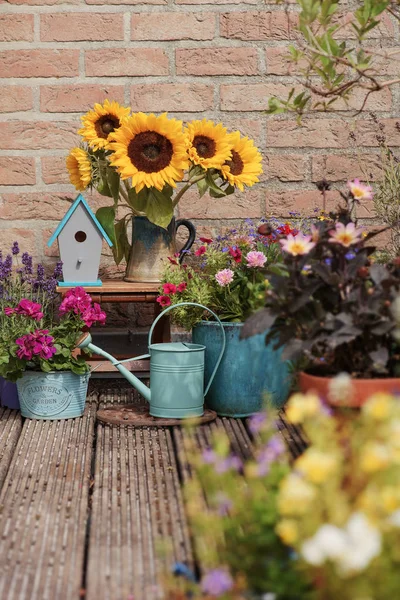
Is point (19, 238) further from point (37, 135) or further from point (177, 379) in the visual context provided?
point (177, 379)

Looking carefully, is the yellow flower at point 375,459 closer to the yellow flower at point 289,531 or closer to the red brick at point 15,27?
the yellow flower at point 289,531

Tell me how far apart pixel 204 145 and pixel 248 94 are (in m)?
0.58

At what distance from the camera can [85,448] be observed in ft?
8.44

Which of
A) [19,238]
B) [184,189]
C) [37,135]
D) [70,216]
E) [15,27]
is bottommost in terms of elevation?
[19,238]

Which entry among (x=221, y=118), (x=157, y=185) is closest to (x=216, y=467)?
(x=157, y=185)

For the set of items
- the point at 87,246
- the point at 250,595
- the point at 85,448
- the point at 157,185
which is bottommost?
the point at 85,448

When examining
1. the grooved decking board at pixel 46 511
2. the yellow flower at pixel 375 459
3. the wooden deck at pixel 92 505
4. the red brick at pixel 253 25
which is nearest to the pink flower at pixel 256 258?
the wooden deck at pixel 92 505

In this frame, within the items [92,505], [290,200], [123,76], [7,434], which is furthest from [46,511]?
[123,76]

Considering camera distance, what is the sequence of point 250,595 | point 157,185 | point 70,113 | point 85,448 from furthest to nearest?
point 70,113
point 157,185
point 85,448
point 250,595

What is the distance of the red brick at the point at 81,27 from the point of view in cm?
347

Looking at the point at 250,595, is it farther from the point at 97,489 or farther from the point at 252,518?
the point at 97,489

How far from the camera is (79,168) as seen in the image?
3.15 m

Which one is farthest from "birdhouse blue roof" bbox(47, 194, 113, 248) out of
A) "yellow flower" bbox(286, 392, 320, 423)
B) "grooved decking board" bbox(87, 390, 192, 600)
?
"yellow flower" bbox(286, 392, 320, 423)

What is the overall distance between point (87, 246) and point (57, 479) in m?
1.11
